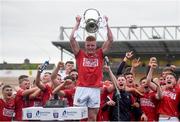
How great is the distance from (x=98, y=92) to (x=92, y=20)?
1.13 meters

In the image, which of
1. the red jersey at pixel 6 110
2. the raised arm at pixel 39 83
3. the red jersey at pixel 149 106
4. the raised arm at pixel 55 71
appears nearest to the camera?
the raised arm at pixel 55 71

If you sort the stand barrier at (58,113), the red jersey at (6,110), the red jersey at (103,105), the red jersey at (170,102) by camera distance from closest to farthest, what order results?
the stand barrier at (58,113)
the red jersey at (170,102)
the red jersey at (103,105)
the red jersey at (6,110)

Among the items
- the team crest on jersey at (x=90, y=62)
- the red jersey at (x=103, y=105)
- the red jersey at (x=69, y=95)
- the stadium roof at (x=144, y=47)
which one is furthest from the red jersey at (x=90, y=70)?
the stadium roof at (x=144, y=47)

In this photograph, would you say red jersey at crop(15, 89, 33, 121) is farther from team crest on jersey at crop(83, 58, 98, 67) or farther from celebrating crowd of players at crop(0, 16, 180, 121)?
team crest on jersey at crop(83, 58, 98, 67)

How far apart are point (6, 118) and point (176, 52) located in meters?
21.5

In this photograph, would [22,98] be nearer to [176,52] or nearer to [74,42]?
[74,42]

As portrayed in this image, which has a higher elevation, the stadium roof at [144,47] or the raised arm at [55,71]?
the stadium roof at [144,47]

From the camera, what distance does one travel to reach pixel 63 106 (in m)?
6.98

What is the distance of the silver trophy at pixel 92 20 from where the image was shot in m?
7.73

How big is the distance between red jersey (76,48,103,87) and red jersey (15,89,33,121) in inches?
50.6

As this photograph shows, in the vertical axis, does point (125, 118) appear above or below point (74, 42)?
below

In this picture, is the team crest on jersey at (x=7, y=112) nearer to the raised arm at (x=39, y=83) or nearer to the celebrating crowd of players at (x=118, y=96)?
the celebrating crowd of players at (x=118, y=96)

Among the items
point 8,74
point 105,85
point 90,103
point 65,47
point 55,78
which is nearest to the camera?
point 90,103

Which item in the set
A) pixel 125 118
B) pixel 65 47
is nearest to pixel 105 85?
pixel 125 118
